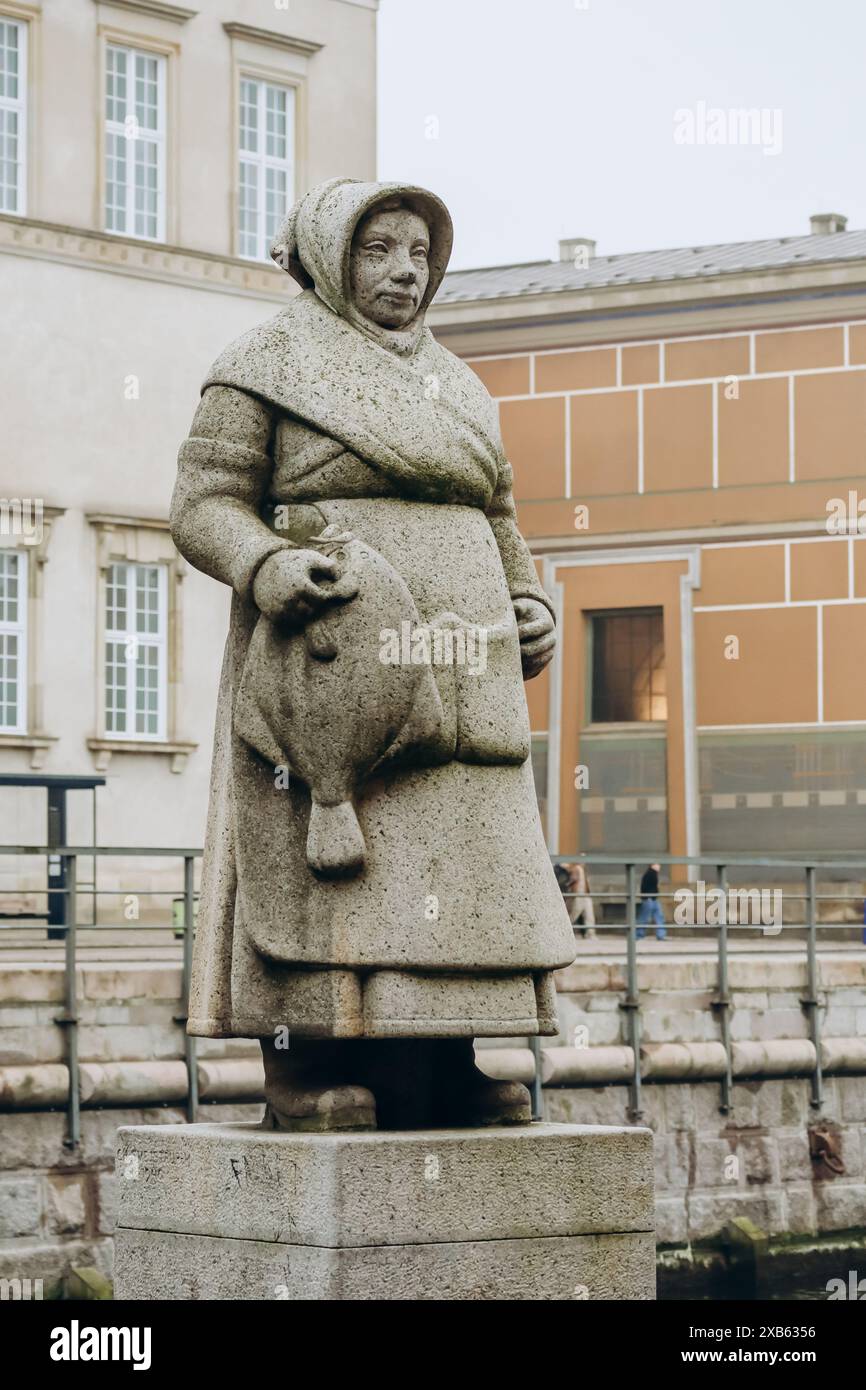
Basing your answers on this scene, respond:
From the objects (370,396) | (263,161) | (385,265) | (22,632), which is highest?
(263,161)

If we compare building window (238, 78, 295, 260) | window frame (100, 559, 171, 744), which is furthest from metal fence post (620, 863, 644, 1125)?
building window (238, 78, 295, 260)

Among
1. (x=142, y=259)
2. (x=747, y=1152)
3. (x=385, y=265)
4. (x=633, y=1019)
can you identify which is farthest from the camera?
(x=142, y=259)

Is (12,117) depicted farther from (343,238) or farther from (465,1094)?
(465,1094)

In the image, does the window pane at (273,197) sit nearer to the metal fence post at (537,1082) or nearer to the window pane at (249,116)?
the window pane at (249,116)

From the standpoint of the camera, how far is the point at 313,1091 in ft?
24.6

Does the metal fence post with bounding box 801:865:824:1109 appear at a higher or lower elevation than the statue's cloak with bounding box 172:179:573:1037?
lower

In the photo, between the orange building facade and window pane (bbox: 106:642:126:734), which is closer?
window pane (bbox: 106:642:126:734)

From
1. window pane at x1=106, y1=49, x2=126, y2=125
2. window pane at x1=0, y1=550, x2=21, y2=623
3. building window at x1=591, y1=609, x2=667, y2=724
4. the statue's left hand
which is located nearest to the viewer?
the statue's left hand

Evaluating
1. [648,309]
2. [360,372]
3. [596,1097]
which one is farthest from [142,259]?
[360,372]

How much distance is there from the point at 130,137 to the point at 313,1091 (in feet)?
79.9

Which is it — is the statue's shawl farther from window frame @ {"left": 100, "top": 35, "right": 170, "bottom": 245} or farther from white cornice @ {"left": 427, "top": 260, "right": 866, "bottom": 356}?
white cornice @ {"left": 427, "top": 260, "right": 866, "bottom": 356}

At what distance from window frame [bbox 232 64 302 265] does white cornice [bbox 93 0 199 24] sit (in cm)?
81

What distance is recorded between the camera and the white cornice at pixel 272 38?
104 feet

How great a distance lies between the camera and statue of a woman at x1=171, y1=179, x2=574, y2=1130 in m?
7.39
